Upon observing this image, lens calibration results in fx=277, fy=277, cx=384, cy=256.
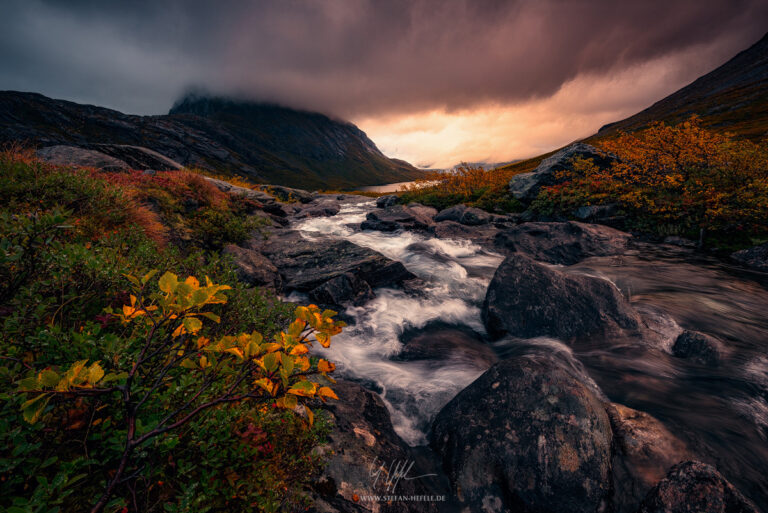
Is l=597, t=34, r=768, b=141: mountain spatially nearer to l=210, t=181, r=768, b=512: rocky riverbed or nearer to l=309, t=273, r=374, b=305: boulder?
l=210, t=181, r=768, b=512: rocky riverbed

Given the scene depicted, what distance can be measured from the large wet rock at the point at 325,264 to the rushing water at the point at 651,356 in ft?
2.34

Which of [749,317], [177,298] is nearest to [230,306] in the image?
[177,298]

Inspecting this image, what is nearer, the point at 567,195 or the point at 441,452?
the point at 441,452

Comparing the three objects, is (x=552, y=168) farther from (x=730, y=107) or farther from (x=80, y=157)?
(x=730, y=107)

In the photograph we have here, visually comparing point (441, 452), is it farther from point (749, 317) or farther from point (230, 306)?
point (749, 317)

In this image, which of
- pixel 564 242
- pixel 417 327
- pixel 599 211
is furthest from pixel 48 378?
pixel 599 211

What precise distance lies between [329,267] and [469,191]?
54.9ft

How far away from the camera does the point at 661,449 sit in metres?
3.52

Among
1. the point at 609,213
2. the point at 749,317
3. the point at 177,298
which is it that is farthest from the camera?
the point at 609,213

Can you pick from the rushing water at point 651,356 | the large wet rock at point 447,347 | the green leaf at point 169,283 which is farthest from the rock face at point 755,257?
the green leaf at point 169,283

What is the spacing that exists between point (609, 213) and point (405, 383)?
1525cm

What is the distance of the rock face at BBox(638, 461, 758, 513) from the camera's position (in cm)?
269

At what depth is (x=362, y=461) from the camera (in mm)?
3115

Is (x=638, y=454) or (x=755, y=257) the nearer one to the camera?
(x=638, y=454)
